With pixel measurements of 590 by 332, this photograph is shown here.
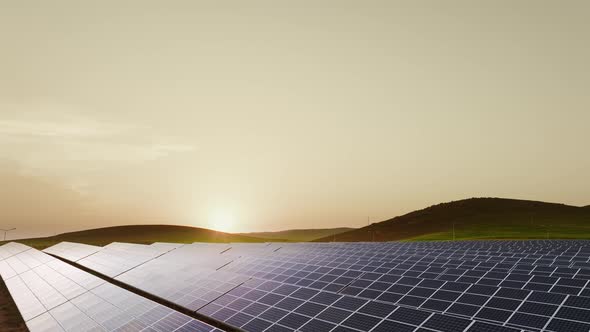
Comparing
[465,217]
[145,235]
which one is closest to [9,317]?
[465,217]

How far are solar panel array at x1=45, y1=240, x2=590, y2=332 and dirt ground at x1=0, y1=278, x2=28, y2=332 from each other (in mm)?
7255

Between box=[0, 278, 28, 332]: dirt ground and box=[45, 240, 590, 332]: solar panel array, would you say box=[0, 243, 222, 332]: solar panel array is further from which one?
box=[45, 240, 590, 332]: solar panel array

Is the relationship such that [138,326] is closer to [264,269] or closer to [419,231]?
[264,269]

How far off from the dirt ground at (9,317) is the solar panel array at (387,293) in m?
7.25

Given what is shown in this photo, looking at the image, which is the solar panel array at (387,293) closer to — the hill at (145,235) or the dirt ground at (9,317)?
the dirt ground at (9,317)

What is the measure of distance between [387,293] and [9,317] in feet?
95.8

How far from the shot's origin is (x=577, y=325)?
11273 millimetres

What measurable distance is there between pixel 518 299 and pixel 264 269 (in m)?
16.4

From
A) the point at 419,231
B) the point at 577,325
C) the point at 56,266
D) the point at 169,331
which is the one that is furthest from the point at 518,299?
the point at 419,231

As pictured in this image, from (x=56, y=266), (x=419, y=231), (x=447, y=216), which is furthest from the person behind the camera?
(x=447, y=216)

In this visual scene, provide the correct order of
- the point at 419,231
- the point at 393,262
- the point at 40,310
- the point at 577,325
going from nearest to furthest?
the point at 577,325 < the point at 40,310 < the point at 393,262 < the point at 419,231

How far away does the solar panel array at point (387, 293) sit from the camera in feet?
42.5

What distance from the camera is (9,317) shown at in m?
29.4

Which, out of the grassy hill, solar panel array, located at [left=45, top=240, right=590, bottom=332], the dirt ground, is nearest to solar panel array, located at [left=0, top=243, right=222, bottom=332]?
the dirt ground
